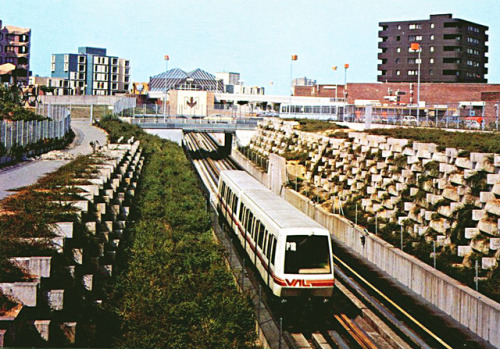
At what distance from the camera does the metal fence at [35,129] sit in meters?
37.2

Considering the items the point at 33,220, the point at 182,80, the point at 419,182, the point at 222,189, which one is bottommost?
the point at 222,189

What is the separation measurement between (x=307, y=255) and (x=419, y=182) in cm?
1100

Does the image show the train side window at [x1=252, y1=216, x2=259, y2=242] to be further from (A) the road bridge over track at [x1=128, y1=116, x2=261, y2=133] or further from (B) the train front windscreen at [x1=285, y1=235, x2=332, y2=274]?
(A) the road bridge over track at [x1=128, y1=116, x2=261, y2=133]

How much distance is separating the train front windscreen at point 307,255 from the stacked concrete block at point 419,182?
6375 mm

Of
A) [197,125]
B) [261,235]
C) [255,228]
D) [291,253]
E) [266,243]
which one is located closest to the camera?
[291,253]

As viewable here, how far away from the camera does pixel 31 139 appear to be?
141 feet

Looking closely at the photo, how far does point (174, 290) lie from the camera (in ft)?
63.6

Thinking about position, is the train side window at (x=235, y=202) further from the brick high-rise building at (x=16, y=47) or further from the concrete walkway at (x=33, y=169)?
the brick high-rise building at (x=16, y=47)

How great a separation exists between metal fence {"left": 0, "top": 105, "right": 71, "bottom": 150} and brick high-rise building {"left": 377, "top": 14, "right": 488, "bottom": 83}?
226ft

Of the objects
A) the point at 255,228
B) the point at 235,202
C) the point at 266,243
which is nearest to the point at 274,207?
the point at 255,228

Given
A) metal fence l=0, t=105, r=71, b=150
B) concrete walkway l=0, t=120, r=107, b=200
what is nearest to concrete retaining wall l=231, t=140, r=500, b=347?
concrete walkway l=0, t=120, r=107, b=200

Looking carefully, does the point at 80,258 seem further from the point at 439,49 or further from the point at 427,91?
the point at 439,49

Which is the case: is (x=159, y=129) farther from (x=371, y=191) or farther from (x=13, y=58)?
(x=13, y=58)

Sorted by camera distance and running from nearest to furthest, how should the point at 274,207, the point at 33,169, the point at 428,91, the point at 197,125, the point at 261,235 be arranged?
1. the point at 261,235
2. the point at 274,207
3. the point at 33,169
4. the point at 197,125
5. the point at 428,91
